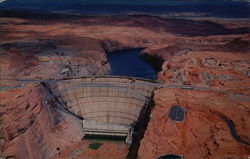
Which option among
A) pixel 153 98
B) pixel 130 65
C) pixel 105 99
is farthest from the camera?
pixel 130 65

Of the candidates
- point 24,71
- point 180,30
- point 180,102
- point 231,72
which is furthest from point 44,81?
point 180,30

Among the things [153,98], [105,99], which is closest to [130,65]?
[105,99]

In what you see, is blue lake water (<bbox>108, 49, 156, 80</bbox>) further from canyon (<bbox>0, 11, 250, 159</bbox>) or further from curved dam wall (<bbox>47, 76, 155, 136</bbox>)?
curved dam wall (<bbox>47, 76, 155, 136</bbox>)

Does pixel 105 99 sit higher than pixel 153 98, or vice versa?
pixel 153 98

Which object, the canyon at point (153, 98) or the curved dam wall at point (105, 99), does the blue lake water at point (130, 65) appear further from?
the curved dam wall at point (105, 99)

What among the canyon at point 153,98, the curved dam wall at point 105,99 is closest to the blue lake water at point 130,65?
the canyon at point 153,98

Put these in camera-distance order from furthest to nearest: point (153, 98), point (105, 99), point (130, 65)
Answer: point (130, 65)
point (105, 99)
point (153, 98)

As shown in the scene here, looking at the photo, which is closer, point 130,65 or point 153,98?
point 153,98

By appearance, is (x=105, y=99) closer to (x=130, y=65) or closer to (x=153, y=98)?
(x=153, y=98)

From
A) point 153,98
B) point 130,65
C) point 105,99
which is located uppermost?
point 130,65
